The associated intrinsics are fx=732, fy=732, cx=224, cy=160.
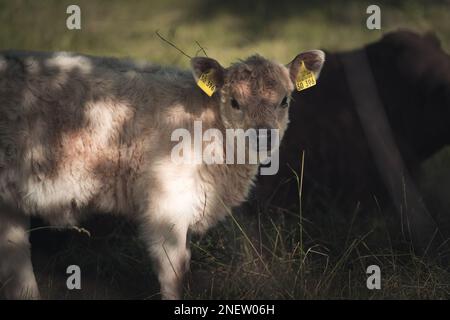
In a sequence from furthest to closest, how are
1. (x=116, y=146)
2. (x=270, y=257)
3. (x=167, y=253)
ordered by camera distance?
(x=270, y=257)
(x=116, y=146)
(x=167, y=253)

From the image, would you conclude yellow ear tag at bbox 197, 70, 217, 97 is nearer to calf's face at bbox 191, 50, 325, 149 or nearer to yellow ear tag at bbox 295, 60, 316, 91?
calf's face at bbox 191, 50, 325, 149

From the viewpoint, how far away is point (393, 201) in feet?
24.4

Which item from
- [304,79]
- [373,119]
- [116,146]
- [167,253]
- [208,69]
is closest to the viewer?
[167,253]

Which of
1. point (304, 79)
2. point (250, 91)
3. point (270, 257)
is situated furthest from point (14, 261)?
point (304, 79)

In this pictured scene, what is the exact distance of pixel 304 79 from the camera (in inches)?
230

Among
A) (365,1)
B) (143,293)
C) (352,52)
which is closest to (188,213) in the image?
(143,293)

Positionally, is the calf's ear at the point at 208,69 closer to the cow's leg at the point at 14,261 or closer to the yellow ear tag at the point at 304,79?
the yellow ear tag at the point at 304,79

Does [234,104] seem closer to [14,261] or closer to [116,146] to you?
[116,146]

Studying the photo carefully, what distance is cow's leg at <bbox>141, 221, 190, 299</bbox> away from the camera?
5297mm

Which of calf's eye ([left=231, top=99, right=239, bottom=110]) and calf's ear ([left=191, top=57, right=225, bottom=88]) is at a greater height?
calf's ear ([left=191, top=57, right=225, bottom=88])

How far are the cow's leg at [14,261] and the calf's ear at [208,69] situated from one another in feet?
5.62

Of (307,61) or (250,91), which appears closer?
(250,91)

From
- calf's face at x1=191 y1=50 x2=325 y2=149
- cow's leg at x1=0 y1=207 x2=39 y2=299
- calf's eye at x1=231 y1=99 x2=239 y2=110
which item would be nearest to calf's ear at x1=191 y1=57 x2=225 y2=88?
calf's face at x1=191 y1=50 x2=325 y2=149

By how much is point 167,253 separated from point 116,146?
0.88m
